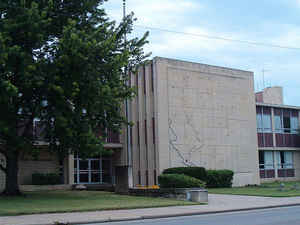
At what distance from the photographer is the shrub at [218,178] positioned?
1304 inches

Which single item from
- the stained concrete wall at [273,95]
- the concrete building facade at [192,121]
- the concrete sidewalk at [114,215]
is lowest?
A: the concrete sidewalk at [114,215]

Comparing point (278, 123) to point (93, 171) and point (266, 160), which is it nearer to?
point (266, 160)

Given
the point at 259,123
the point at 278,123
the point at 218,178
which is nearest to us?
the point at 218,178

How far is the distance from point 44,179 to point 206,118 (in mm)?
13371

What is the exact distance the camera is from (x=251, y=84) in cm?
3975

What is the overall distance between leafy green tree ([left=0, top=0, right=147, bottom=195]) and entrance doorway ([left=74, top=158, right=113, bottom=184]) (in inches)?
509

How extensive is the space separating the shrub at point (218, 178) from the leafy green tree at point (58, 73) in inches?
472

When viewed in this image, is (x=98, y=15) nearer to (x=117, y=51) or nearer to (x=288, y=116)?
(x=117, y=51)

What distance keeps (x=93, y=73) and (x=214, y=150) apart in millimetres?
17295

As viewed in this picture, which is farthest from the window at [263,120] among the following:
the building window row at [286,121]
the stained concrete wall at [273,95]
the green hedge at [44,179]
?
the green hedge at [44,179]

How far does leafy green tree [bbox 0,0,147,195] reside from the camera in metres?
20.2

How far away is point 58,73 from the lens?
833 inches

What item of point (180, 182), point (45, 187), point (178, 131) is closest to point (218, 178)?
point (178, 131)

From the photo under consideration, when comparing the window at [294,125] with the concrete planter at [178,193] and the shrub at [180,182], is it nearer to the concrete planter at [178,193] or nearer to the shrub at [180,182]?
the shrub at [180,182]
